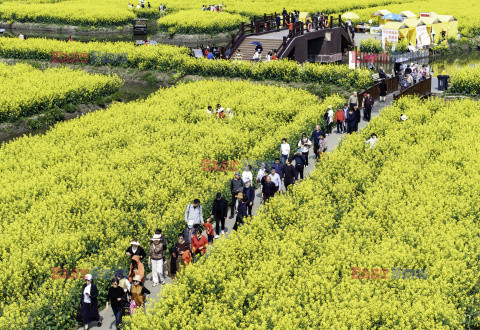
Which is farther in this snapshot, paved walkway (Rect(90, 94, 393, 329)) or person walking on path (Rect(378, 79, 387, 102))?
person walking on path (Rect(378, 79, 387, 102))

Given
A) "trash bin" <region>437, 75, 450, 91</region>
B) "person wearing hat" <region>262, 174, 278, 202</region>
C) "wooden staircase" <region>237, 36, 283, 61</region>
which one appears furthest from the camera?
"wooden staircase" <region>237, 36, 283, 61</region>

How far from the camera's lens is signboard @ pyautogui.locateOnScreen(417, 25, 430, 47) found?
189 ft

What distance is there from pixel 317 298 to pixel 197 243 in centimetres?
431

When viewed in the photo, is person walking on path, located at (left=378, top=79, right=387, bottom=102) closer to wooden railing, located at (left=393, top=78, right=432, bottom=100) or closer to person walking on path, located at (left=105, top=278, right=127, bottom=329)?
wooden railing, located at (left=393, top=78, right=432, bottom=100)

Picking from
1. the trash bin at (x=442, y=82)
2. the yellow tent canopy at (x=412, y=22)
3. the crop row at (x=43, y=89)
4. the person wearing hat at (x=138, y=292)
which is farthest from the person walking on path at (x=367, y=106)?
the yellow tent canopy at (x=412, y=22)

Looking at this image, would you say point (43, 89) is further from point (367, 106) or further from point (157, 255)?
point (157, 255)

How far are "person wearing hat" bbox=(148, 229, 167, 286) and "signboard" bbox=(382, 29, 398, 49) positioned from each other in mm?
47363

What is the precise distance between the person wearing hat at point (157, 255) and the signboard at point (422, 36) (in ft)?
164

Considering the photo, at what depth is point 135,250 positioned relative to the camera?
15.2m

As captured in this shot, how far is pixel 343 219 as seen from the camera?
54.4ft

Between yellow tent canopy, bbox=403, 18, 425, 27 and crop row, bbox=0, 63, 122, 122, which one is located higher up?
yellow tent canopy, bbox=403, 18, 425, 27

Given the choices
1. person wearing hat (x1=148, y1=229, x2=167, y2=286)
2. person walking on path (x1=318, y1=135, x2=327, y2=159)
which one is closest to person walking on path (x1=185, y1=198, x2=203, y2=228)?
person wearing hat (x1=148, y1=229, x2=167, y2=286)

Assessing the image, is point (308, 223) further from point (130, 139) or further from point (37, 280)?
Answer: point (130, 139)

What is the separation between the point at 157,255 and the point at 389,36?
48132 millimetres
